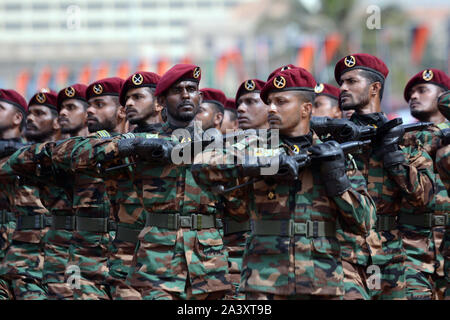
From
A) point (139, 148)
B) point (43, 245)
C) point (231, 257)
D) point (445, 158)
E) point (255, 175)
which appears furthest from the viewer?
point (43, 245)

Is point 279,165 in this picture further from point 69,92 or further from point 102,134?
point 69,92

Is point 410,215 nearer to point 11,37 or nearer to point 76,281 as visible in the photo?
point 76,281

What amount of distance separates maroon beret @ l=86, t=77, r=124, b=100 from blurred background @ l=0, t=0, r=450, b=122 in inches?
142

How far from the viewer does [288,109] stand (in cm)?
664

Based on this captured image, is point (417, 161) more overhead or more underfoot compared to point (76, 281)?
more overhead

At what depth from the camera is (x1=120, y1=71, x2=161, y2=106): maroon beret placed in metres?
8.55

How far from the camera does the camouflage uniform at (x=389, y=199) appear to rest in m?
7.80

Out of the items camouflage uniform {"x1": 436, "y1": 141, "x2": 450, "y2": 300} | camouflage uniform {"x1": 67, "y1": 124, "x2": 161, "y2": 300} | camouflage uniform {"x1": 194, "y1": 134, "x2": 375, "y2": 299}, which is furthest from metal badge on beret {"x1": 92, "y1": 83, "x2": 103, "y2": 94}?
camouflage uniform {"x1": 436, "y1": 141, "x2": 450, "y2": 300}

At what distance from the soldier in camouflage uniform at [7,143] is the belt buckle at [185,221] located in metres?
3.28

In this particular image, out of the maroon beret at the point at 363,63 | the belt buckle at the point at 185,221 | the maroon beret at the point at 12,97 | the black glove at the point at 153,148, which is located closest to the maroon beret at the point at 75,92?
the maroon beret at the point at 12,97

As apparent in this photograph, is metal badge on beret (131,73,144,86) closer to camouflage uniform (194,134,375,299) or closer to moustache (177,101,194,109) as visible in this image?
moustache (177,101,194,109)

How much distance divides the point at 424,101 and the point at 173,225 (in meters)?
3.73

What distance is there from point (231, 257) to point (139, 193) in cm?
210
